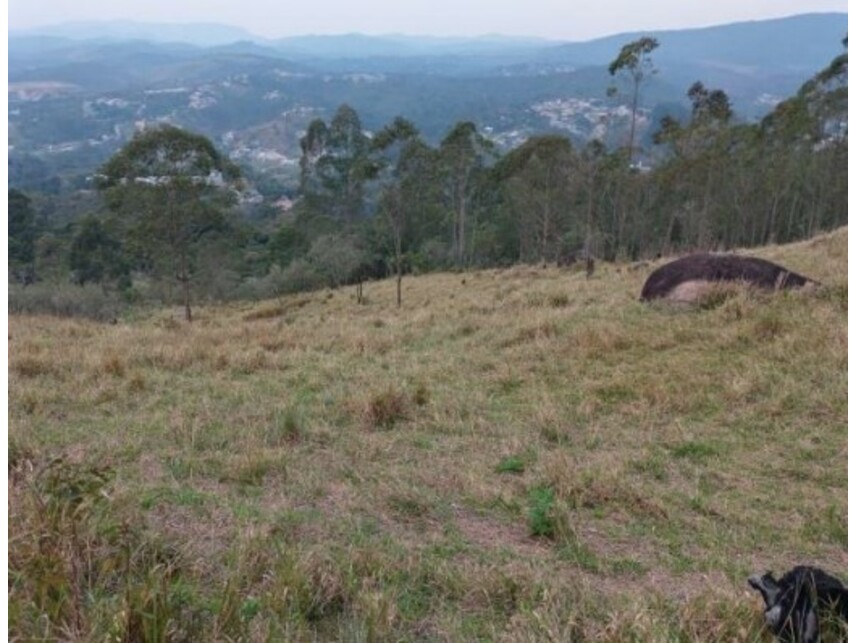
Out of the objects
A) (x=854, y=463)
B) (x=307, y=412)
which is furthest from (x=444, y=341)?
(x=854, y=463)

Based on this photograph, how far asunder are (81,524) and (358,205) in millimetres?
36504

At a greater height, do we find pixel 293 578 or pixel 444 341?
pixel 293 578

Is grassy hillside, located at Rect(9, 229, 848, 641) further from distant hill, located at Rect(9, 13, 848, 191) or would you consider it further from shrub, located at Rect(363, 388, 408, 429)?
distant hill, located at Rect(9, 13, 848, 191)

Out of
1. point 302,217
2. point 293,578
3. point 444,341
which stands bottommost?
point 302,217

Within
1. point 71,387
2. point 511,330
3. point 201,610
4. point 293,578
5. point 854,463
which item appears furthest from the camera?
point 511,330

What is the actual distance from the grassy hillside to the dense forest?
1381 centimetres

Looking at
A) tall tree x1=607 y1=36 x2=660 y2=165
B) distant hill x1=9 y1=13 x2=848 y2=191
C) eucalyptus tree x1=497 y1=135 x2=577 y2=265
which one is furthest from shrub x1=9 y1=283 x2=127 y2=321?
distant hill x1=9 y1=13 x2=848 y2=191

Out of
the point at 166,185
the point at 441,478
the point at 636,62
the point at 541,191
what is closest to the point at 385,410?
the point at 441,478

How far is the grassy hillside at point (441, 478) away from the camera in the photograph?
104 inches

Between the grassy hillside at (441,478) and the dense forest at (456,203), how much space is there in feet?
45.3

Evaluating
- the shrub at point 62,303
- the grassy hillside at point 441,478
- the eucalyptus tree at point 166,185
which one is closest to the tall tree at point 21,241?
the shrub at point 62,303

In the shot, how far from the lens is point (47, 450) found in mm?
4641

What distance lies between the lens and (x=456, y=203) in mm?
35656

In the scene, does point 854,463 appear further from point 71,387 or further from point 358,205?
point 358,205
